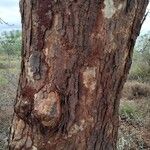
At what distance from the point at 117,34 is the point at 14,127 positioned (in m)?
0.76

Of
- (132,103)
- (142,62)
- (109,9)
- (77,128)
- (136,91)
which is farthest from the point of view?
(142,62)

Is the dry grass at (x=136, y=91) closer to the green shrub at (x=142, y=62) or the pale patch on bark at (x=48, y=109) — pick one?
the green shrub at (x=142, y=62)

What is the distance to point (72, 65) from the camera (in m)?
2.24

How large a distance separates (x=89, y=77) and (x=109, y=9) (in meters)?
0.35

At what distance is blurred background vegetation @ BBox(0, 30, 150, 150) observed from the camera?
6.05 meters

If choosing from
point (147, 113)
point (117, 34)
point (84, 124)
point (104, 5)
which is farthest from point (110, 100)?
point (147, 113)

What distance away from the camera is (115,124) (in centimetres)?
251

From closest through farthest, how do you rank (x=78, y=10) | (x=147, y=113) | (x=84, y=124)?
(x=78, y=10) < (x=84, y=124) < (x=147, y=113)

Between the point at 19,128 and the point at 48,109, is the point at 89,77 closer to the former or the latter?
the point at 48,109

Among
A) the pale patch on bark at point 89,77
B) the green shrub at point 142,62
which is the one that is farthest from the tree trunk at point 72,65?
the green shrub at point 142,62

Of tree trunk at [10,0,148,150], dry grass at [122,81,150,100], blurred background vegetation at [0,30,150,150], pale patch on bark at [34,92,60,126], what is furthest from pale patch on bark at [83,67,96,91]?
dry grass at [122,81,150,100]

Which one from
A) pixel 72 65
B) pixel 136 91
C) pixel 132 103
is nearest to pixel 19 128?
pixel 72 65

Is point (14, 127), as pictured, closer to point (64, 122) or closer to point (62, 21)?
point (64, 122)

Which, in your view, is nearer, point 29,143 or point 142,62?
point 29,143
